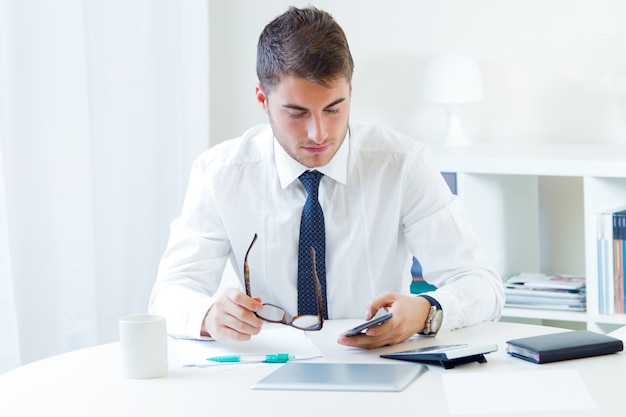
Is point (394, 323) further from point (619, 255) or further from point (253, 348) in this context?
point (619, 255)

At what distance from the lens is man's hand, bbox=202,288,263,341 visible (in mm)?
1684

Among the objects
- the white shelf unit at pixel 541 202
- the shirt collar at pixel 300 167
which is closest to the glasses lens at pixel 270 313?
the shirt collar at pixel 300 167

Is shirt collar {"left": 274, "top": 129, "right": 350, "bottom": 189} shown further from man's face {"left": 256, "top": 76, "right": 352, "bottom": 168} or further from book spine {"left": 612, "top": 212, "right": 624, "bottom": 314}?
book spine {"left": 612, "top": 212, "right": 624, "bottom": 314}

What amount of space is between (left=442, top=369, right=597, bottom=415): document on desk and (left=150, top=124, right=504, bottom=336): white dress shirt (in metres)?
0.57

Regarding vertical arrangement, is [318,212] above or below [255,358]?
above

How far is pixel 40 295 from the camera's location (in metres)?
2.88

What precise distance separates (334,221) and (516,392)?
2.58 ft

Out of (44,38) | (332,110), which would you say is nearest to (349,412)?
(332,110)

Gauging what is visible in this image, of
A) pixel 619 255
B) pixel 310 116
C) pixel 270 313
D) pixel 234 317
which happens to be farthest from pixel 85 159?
pixel 619 255

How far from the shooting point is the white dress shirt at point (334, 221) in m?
2.10

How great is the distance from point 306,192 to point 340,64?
33 cm

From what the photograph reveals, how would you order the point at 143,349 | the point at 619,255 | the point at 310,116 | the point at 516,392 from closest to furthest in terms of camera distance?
the point at 516,392 → the point at 143,349 → the point at 310,116 → the point at 619,255

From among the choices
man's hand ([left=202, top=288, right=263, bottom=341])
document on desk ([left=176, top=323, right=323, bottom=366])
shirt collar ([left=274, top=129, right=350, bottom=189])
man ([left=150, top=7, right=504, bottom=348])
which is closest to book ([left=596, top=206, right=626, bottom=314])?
man ([left=150, top=7, right=504, bottom=348])

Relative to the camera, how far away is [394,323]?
167 centimetres
